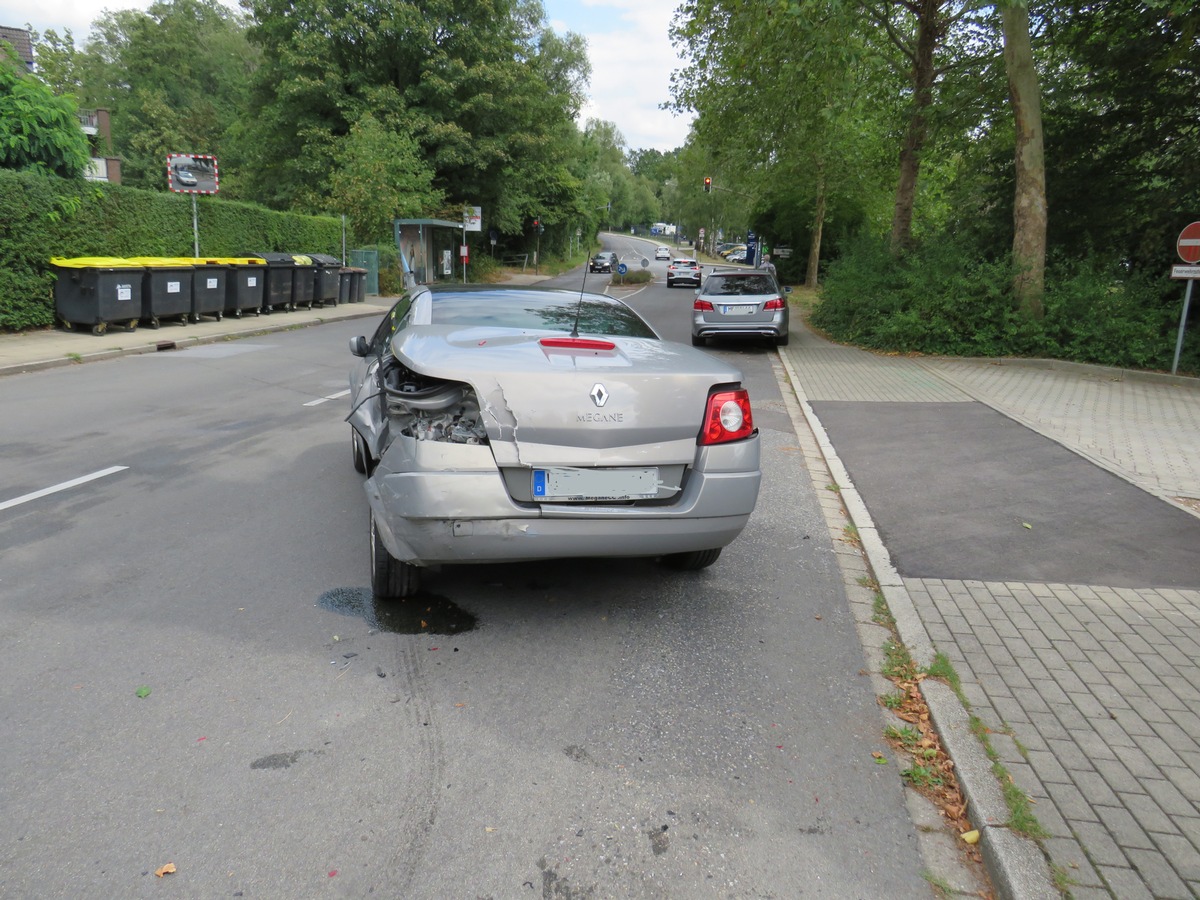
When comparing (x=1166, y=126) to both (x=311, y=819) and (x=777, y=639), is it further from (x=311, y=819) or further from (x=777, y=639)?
(x=311, y=819)

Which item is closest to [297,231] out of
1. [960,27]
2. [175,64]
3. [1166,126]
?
[960,27]

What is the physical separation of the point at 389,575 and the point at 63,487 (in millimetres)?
3413

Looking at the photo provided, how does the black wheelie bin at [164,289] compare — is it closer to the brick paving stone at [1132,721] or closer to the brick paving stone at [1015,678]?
the brick paving stone at [1015,678]

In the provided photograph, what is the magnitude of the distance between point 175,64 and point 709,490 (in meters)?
81.4

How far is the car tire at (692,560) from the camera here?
4.74 m

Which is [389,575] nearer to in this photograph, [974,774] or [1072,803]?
[974,774]

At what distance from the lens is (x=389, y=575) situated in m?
4.17

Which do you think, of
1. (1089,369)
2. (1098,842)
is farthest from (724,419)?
(1089,369)

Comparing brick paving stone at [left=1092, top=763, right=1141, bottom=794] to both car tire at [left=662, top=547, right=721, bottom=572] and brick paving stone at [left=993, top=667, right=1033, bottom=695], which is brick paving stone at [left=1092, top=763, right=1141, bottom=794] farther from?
car tire at [left=662, top=547, right=721, bottom=572]

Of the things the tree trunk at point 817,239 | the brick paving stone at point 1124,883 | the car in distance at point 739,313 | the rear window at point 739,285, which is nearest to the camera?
the brick paving stone at point 1124,883

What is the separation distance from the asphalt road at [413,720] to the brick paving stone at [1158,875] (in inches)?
24.7

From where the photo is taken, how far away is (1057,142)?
1611 cm

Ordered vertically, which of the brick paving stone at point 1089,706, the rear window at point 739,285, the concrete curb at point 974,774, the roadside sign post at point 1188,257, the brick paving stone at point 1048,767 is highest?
the roadside sign post at point 1188,257

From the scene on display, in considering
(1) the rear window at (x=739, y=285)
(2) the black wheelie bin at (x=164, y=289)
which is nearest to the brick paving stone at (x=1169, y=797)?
(1) the rear window at (x=739, y=285)
